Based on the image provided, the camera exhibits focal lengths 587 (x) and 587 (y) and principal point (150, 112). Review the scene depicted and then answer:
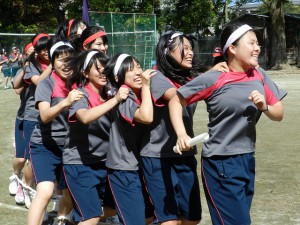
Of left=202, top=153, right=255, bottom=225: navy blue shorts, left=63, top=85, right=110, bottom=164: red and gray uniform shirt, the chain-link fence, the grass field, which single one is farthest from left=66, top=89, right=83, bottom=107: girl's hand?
the chain-link fence

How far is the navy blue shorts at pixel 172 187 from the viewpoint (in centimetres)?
407

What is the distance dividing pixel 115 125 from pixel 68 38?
1.83 meters

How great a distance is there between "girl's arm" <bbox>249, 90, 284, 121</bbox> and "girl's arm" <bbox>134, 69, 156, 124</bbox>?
0.68 meters

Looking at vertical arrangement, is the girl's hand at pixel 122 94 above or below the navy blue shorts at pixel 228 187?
above

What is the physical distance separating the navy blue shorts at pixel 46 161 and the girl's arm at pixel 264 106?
6.53 feet

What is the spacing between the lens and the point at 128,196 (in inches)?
159

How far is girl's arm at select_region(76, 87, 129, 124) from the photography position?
390cm

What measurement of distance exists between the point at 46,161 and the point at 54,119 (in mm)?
364

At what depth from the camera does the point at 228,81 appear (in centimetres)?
374

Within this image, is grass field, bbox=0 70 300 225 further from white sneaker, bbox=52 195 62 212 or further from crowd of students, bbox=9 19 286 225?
crowd of students, bbox=9 19 286 225

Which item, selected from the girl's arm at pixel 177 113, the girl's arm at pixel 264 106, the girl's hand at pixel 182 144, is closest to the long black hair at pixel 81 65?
the girl's arm at pixel 177 113

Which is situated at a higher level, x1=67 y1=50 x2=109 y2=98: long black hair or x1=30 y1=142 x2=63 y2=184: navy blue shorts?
x1=67 y1=50 x2=109 y2=98: long black hair

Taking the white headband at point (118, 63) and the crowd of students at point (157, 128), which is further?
the white headband at point (118, 63)

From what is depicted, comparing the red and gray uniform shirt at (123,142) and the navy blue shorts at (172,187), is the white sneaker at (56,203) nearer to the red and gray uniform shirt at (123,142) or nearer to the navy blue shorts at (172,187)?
the red and gray uniform shirt at (123,142)
